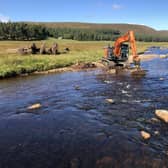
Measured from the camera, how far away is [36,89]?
73.6 feet

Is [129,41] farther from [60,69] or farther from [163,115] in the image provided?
[163,115]

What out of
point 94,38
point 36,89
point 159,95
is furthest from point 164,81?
point 94,38

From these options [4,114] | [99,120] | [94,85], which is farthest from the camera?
[94,85]

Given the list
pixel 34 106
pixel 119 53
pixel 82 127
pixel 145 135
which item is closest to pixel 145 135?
pixel 145 135

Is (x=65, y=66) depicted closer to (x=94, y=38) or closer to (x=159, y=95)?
(x=159, y=95)

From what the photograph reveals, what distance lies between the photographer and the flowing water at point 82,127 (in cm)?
985

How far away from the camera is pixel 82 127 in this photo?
1311cm

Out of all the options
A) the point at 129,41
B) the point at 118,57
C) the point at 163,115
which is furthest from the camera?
the point at 118,57

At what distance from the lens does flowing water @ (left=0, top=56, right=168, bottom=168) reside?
985 centimetres

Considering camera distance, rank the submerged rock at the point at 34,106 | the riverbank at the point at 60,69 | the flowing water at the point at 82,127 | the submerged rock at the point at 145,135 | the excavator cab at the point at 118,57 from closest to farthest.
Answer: the flowing water at the point at 82,127 < the submerged rock at the point at 145,135 < the submerged rock at the point at 34,106 < the riverbank at the point at 60,69 < the excavator cab at the point at 118,57

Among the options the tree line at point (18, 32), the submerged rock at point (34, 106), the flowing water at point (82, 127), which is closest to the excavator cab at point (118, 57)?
the flowing water at point (82, 127)

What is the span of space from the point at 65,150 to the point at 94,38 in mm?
148134

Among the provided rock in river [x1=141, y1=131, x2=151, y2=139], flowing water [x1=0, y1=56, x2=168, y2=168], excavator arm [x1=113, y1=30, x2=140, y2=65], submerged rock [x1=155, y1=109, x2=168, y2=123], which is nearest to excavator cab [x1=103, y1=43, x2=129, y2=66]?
excavator arm [x1=113, y1=30, x2=140, y2=65]

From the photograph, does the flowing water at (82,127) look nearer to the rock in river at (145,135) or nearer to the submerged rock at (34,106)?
the rock in river at (145,135)
